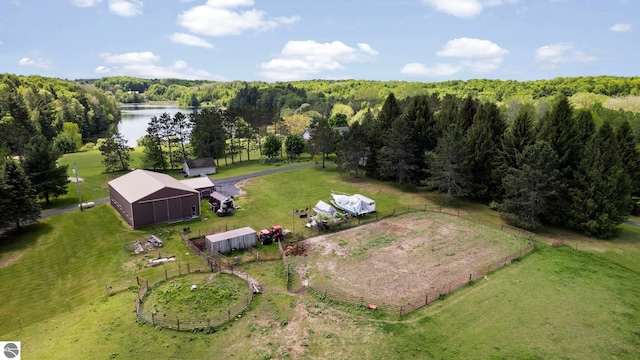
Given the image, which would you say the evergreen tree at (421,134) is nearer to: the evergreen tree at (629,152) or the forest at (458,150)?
the forest at (458,150)

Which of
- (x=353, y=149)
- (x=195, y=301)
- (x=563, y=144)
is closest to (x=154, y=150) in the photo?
(x=353, y=149)

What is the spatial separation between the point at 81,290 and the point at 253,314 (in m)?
13.5

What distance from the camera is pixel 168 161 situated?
67.4 m

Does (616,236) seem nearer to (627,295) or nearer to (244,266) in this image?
(627,295)

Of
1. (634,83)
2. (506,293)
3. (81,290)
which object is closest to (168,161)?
(81,290)

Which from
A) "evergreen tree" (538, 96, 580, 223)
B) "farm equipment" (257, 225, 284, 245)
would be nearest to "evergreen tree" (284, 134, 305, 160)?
"farm equipment" (257, 225, 284, 245)

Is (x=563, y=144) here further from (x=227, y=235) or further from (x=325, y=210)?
(x=227, y=235)

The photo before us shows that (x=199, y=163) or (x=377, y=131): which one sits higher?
(x=377, y=131)

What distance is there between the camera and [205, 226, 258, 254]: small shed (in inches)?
1200

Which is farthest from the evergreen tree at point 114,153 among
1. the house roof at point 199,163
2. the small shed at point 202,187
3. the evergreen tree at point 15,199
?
the evergreen tree at point 15,199

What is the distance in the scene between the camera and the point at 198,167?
58.9 metres

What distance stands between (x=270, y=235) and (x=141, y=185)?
17.3m

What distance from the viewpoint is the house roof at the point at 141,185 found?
37.5m

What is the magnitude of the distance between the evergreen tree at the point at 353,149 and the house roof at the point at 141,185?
976 inches
